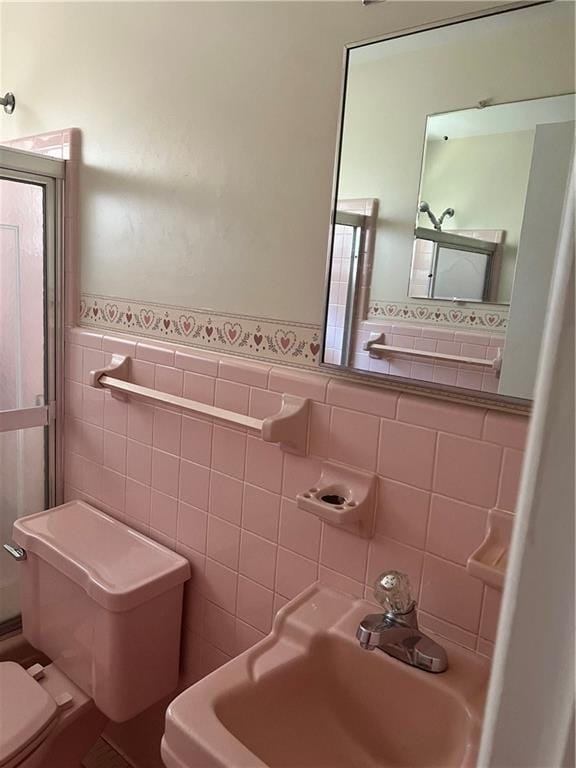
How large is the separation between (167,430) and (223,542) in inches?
13.0

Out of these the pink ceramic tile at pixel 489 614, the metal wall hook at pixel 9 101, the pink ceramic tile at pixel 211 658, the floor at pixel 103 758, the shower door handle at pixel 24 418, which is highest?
the metal wall hook at pixel 9 101

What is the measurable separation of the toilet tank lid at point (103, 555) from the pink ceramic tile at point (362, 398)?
0.65 m

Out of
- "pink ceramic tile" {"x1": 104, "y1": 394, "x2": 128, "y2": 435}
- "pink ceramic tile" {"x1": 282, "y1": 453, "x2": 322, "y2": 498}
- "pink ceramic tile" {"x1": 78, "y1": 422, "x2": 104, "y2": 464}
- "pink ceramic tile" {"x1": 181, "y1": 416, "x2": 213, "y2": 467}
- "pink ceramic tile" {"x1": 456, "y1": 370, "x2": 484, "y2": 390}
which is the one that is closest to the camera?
"pink ceramic tile" {"x1": 456, "y1": 370, "x2": 484, "y2": 390}

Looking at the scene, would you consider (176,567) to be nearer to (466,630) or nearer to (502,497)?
(466,630)

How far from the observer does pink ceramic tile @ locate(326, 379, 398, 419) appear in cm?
111

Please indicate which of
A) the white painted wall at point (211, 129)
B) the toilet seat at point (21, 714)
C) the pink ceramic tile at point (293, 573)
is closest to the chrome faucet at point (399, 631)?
the pink ceramic tile at point (293, 573)

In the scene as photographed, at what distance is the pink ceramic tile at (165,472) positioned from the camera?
5.02ft

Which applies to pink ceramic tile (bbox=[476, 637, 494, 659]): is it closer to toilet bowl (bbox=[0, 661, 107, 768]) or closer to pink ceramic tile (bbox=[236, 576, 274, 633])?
pink ceramic tile (bbox=[236, 576, 274, 633])

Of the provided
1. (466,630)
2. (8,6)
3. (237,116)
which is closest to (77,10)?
(8,6)

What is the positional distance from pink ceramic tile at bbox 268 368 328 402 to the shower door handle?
3.11ft

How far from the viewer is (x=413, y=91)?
107 cm

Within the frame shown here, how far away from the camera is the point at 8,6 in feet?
6.36

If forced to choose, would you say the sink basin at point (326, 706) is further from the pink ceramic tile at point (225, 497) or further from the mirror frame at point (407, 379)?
the mirror frame at point (407, 379)

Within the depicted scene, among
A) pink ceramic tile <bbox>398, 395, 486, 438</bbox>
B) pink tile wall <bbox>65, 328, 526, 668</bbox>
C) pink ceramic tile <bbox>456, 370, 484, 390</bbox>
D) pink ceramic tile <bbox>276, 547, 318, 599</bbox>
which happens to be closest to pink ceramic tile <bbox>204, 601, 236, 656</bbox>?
pink tile wall <bbox>65, 328, 526, 668</bbox>
